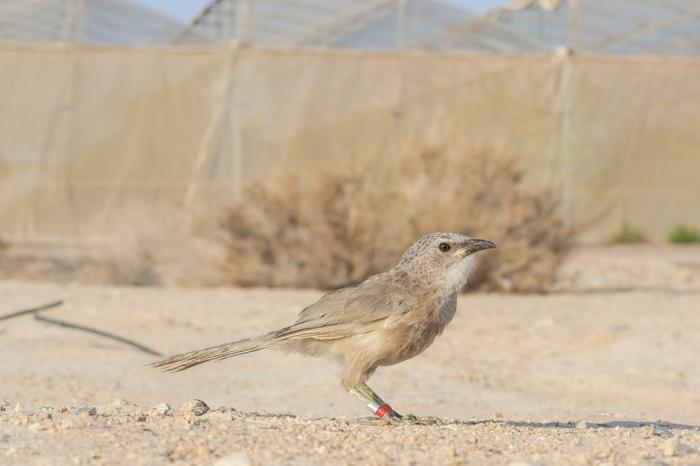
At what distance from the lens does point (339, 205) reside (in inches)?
504

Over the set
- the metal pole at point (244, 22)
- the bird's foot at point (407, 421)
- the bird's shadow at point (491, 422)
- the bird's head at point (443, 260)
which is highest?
the metal pole at point (244, 22)

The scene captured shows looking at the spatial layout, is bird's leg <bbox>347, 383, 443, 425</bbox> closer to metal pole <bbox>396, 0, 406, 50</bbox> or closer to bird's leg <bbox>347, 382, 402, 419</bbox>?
bird's leg <bbox>347, 382, 402, 419</bbox>

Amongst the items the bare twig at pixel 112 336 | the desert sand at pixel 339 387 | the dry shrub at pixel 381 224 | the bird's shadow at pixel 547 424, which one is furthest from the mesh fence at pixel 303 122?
the bird's shadow at pixel 547 424

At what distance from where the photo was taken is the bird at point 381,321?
5129mm

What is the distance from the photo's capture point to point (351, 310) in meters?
5.27

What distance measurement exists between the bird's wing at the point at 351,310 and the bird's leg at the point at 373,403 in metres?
0.22

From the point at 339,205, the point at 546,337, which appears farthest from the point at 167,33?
the point at 546,337

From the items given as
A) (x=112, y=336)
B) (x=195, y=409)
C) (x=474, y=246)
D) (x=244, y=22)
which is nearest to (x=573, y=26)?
(x=244, y=22)

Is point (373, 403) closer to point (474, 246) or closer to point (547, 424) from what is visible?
point (474, 246)

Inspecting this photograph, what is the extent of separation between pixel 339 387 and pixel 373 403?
8.09 feet

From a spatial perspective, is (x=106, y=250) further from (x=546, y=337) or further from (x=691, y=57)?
(x=691, y=57)

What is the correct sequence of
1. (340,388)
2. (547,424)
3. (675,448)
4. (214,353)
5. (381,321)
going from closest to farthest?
(675,448), (381,321), (214,353), (547,424), (340,388)

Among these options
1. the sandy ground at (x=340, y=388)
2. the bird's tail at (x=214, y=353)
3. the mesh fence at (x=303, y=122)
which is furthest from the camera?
the mesh fence at (x=303, y=122)

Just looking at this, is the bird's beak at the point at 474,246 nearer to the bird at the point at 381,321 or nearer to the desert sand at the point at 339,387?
the bird at the point at 381,321
